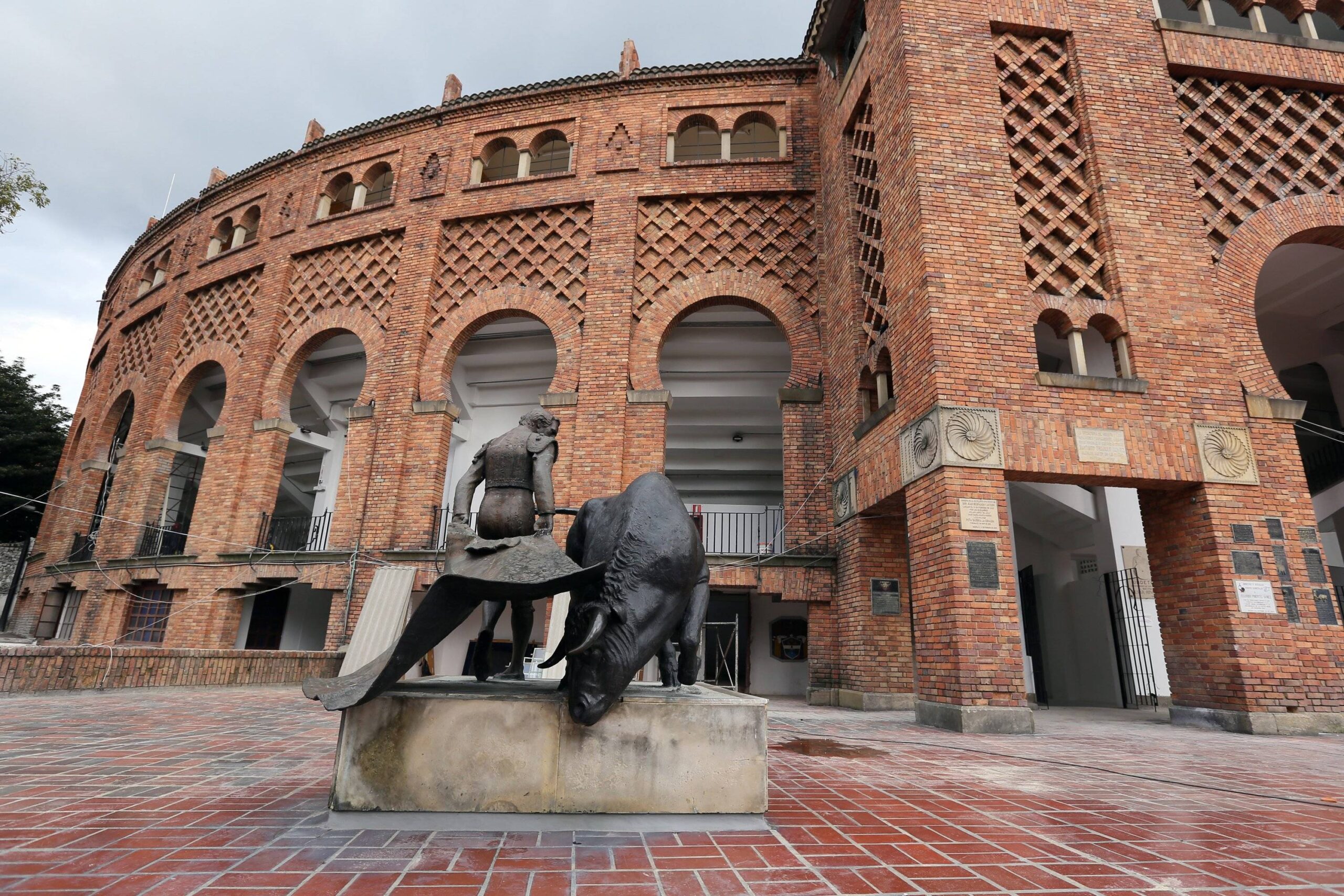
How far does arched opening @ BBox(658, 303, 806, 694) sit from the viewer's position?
44.7 feet

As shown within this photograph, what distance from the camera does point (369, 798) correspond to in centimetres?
287

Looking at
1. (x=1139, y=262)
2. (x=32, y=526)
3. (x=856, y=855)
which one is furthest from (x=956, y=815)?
(x=32, y=526)

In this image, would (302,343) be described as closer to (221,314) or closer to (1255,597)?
(221,314)

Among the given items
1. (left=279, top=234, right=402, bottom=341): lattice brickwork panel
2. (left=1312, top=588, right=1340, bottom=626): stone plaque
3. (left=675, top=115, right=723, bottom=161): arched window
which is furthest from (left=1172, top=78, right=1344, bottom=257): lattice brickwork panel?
(left=279, top=234, right=402, bottom=341): lattice brickwork panel

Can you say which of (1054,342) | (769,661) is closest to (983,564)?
(1054,342)

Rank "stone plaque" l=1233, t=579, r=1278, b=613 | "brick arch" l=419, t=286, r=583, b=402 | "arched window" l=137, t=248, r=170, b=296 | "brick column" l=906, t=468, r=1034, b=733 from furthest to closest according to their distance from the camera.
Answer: "arched window" l=137, t=248, r=170, b=296, "brick arch" l=419, t=286, r=583, b=402, "stone plaque" l=1233, t=579, r=1278, b=613, "brick column" l=906, t=468, r=1034, b=733

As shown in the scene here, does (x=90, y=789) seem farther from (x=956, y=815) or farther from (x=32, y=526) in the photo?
(x=32, y=526)

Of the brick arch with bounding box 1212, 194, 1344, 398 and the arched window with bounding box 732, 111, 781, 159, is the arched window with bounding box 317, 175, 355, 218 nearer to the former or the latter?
the arched window with bounding box 732, 111, 781, 159

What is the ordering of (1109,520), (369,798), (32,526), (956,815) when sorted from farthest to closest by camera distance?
(32,526)
(1109,520)
(956,815)
(369,798)

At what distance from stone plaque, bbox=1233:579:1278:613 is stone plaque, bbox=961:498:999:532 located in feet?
9.00

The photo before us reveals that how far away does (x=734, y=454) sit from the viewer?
665 inches

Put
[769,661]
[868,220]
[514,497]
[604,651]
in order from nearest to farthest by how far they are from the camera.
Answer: [604,651] → [514,497] → [868,220] → [769,661]

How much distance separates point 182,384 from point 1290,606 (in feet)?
66.9

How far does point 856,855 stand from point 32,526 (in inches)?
1203
